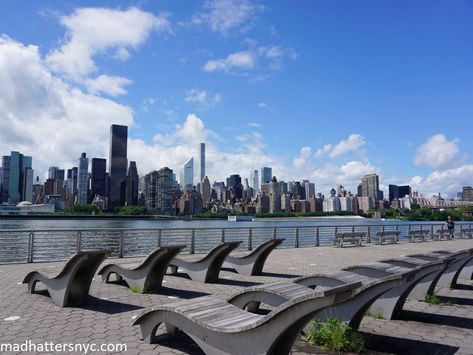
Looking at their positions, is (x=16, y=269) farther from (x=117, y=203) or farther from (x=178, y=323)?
(x=117, y=203)

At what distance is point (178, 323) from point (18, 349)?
1882 mm

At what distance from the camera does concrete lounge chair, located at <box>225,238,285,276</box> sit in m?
10.3

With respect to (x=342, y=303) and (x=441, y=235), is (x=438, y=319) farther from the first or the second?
(x=441, y=235)

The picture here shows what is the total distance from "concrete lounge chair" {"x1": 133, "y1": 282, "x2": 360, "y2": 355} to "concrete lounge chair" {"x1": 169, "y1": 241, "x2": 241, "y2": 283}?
14.7ft

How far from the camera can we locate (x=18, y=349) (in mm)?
4418

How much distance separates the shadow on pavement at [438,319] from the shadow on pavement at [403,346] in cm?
113

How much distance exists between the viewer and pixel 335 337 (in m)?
4.65

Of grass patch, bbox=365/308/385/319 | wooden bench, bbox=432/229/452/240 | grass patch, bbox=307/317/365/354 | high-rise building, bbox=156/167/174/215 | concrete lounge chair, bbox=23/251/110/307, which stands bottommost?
wooden bench, bbox=432/229/452/240

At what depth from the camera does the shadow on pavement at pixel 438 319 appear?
5801mm

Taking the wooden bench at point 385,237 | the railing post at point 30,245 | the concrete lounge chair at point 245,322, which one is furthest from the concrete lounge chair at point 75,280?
the wooden bench at point 385,237

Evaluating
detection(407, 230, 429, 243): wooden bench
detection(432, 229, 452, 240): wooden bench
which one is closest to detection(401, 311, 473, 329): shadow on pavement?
detection(407, 230, 429, 243): wooden bench

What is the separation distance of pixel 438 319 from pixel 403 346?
168 cm

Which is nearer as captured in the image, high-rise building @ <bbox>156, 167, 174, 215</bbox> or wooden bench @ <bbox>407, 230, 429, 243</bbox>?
wooden bench @ <bbox>407, 230, 429, 243</bbox>

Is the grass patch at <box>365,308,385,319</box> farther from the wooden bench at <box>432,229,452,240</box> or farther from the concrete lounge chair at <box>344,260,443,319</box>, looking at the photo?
the wooden bench at <box>432,229,452,240</box>
